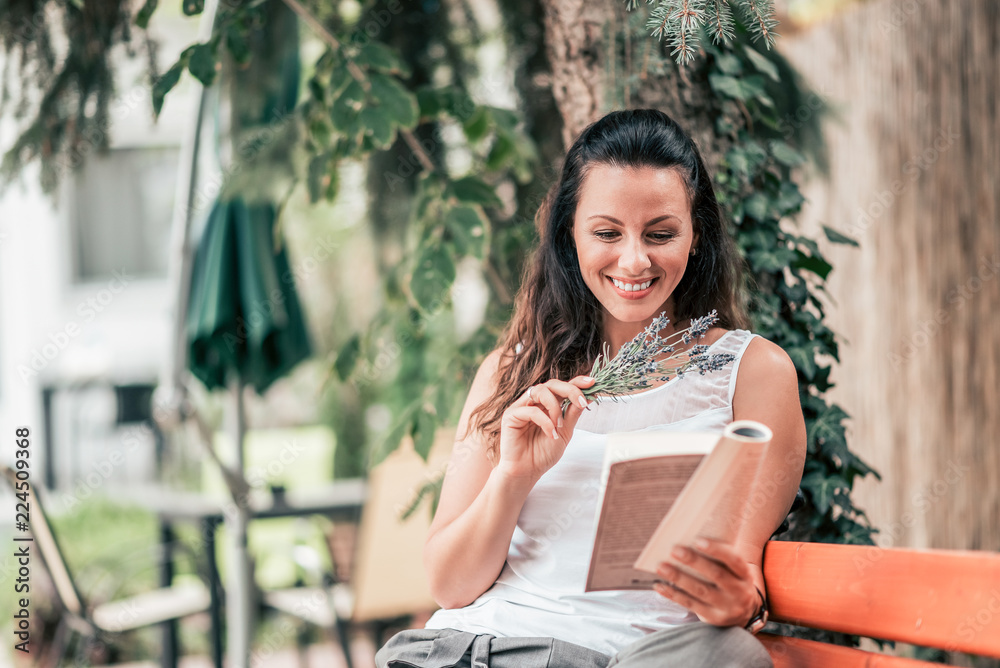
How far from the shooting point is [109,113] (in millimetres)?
2621

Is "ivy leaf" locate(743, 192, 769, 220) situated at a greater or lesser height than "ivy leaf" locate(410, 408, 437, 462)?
greater

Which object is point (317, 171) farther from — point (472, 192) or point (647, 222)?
point (647, 222)

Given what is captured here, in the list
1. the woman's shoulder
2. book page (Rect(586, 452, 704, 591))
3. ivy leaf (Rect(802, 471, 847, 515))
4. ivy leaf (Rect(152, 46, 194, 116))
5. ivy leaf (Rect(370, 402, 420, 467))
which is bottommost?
ivy leaf (Rect(802, 471, 847, 515))

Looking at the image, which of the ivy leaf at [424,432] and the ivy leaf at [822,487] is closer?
the ivy leaf at [822,487]

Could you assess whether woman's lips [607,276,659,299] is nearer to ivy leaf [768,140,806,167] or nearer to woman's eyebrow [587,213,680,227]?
woman's eyebrow [587,213,680,227]

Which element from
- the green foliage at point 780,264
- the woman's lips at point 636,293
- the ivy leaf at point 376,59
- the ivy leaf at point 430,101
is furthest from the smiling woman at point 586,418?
the ivy leaf at point 430,101

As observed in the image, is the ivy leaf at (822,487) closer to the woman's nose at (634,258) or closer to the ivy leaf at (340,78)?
the woman's nose at (634,258)

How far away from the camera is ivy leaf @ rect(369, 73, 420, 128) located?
206 centimetres

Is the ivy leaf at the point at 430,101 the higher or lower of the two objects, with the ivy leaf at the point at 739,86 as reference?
higher

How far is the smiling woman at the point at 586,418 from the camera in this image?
4.50 ft

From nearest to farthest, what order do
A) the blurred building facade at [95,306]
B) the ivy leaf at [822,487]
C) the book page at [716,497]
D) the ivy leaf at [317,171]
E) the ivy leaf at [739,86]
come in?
the book page at [716,497], the ivy leaf at [822,487], the ivy leaf at [739,86], the ivy leaf at [317,171], the blurred building facade at [95,306]

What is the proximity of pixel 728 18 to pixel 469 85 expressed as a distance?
1668 mm

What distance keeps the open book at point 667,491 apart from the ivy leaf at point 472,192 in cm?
127

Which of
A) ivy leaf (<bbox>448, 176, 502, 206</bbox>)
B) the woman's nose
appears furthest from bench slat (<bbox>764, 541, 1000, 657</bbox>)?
ivy leaf (<bbox>448, 176, 502, 206</bbox>)
